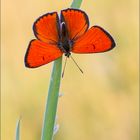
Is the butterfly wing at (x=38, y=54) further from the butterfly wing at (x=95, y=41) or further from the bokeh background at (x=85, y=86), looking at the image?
the bokeh background at (x=85, y=86)

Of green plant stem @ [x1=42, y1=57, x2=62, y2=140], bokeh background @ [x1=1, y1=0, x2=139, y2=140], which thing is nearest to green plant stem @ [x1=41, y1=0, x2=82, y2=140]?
green plant stem @ [x1=42, y1=57, x2=62, y2=140]

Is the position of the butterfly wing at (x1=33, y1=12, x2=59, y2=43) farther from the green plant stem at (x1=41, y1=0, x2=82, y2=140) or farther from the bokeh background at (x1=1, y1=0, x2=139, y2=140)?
the bokeh background at (x1=1, y1=0, x2=139, y2=140)

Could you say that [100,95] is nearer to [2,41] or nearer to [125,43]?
[125,43]

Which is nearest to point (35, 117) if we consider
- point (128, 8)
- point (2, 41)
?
point (2, 41)

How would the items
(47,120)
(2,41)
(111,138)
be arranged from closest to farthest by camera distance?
(47,120) → (111,138) → (2,41)

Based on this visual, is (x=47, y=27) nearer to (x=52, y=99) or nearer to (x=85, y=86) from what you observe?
(x=52, y=99)

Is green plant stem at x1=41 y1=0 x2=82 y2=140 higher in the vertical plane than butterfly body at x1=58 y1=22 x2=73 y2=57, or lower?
lower
